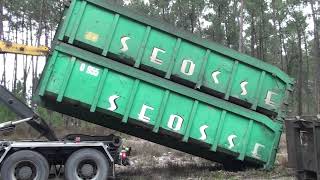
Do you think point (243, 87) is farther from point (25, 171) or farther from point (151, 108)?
point (25, 171)

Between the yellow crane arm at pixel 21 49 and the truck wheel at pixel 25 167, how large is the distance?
2259 millimetres

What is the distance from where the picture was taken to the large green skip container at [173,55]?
933 centimetres

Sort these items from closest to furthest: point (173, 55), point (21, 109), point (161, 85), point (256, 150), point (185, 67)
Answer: point (21, 109) → point (161, 85) → point (173, 55) → point (185, 67) → point (256, 150)

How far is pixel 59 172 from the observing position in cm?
941

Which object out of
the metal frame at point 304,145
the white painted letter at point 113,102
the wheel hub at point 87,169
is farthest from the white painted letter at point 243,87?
the wheel hub at point 87,169

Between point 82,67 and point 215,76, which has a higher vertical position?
point 215,76

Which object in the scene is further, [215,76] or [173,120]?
[215,76]

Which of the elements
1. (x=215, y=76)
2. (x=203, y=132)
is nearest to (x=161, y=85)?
(x=215, y=76)

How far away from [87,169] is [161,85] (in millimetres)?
2173

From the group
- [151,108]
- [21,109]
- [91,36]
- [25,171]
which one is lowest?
[25,171]

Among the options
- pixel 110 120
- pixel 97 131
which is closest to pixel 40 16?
pixel 97 131

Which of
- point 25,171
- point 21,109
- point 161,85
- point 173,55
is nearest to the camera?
point 25,171

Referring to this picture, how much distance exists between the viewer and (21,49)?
9891 mm

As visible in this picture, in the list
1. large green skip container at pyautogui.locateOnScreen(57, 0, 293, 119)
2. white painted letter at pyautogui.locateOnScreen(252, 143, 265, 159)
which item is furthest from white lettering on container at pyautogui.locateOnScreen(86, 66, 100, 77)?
white painted letter at pyautogui.locateOnScreen(252, 143, 265, 159)
